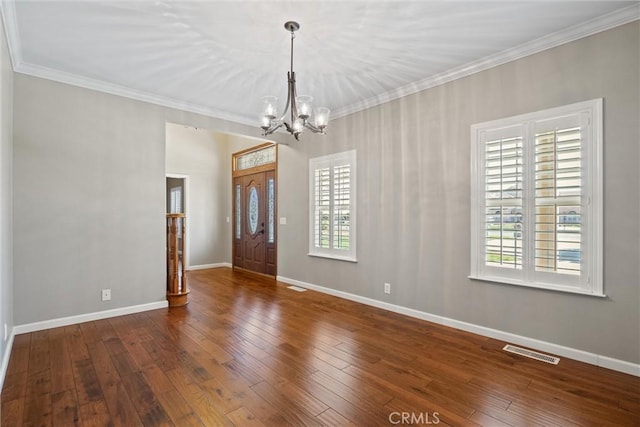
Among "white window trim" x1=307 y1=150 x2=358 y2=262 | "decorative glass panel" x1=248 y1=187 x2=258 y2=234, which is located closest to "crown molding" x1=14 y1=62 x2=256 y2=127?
"white window trim" x1=307 y1=150 x2=358 y2=262

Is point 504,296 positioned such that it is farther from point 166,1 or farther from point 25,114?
point 25,114

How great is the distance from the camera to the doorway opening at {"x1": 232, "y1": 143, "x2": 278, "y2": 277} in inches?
251

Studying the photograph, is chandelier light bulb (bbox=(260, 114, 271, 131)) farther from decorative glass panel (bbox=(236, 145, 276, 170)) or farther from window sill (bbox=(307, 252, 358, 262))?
decorative glass panel (bbox=(236, 145, 276, 170))

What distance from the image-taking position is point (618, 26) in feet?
8.46

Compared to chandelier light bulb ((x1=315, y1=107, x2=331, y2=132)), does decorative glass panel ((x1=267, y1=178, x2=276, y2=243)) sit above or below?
below

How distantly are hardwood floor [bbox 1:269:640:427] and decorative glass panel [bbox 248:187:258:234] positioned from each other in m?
3.29

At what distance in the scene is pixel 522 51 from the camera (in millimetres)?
3041

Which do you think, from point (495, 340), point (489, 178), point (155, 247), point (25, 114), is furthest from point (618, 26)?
point (25, 114)

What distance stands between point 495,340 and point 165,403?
9.89 ft

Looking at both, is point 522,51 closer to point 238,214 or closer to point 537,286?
point 537,286

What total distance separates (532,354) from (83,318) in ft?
15.7

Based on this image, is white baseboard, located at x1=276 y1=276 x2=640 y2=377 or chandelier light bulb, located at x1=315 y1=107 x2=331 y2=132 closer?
white baseboard, located at x1=276 y1=276 x2=640 y2=377

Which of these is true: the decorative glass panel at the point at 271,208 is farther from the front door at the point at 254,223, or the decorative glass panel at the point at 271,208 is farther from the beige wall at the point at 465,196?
the beige wall at the point at 465,196

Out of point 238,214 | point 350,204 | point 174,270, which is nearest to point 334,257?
point 350,204
